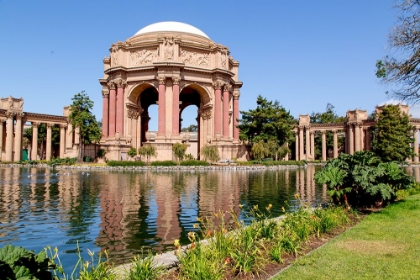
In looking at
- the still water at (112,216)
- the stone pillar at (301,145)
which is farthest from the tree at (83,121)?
the stone pillar at (301,145)

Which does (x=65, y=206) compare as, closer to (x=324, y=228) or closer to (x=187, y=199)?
(x=187, y=199)

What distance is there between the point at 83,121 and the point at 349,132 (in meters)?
50.4

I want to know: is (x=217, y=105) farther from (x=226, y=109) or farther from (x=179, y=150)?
(x=179, y=150)

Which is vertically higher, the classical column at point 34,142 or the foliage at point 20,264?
the classical column at point 34,142

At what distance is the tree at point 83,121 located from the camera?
48969 millimetres

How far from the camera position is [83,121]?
163ft

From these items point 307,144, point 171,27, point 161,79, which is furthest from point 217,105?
point 307,144

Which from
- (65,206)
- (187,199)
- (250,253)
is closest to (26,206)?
(65,206)

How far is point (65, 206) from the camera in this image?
40.4 feet

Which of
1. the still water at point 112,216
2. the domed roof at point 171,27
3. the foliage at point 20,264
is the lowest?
the still water at point 112,216

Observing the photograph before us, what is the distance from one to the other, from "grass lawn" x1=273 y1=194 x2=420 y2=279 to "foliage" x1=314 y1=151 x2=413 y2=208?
A: 1956 mm

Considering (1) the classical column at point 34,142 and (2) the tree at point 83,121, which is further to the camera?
(1) the classical column at point 34,142

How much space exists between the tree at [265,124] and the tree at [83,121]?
23096 millimetres

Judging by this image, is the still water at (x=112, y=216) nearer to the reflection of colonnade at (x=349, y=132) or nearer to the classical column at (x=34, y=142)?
the classical column at (x=34, y=142)
